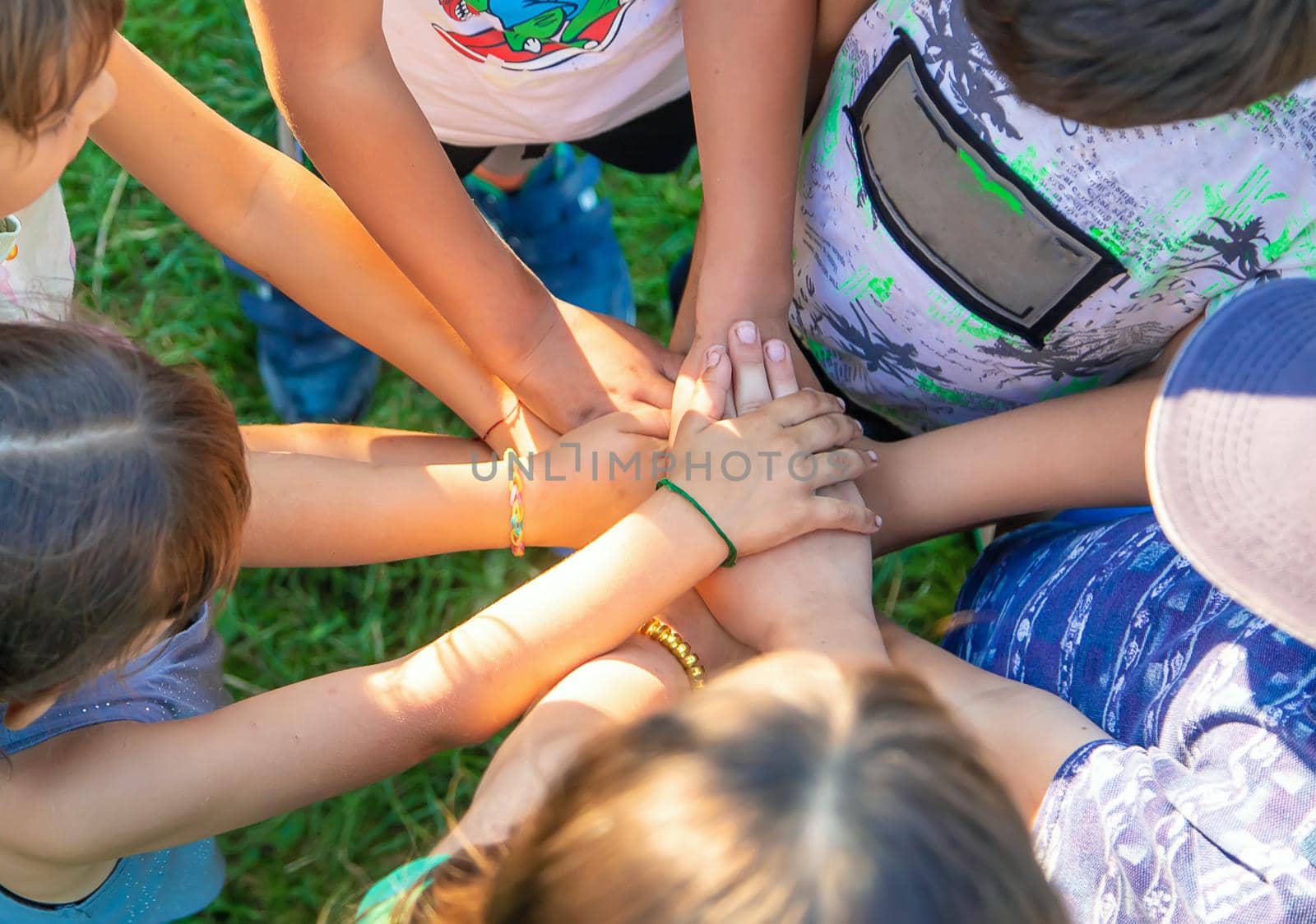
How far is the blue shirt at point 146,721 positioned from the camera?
3.13 feet

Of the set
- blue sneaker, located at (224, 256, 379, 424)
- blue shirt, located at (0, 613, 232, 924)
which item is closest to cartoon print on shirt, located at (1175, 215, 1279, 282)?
blue shirt, located at (0, 613, 232, 924)

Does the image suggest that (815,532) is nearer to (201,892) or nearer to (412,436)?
(412,436)

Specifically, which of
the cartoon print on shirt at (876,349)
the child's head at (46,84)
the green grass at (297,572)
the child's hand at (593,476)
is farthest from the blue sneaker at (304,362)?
the cartoon print on shirt at (876,349)

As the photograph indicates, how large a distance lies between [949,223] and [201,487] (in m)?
0.80

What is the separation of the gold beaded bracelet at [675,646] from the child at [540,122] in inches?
11.8

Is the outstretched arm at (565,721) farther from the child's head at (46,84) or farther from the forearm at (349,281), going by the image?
the child's head at (46,84)

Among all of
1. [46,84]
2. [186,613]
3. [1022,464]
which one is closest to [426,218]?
[46,84]

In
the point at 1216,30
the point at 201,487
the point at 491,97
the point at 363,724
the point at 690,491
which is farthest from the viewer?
the point at 491,97

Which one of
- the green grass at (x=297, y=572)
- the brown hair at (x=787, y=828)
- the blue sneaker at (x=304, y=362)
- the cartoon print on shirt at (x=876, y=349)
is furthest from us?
the blue sneaker at (x=304, y=362)

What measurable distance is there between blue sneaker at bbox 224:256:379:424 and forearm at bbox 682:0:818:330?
0.70m

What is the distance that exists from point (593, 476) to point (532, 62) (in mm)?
514

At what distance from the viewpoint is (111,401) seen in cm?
83

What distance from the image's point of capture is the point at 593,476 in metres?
1.29

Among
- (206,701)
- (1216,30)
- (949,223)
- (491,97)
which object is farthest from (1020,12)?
(206,701)
